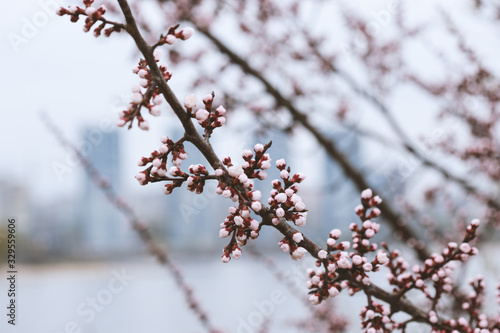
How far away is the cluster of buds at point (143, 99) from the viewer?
1.27m

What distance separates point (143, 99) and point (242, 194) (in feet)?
1.31

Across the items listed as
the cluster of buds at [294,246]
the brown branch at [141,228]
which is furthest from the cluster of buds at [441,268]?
the brown branch at [141,228]

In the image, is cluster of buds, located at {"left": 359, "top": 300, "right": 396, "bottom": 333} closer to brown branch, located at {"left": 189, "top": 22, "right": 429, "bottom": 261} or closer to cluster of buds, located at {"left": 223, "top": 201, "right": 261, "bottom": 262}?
cluster of buds, located at {"left": 223, "top": 201, "right": 261, "bottom": 262}

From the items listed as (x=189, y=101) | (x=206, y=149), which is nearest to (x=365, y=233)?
(x=206, y=149)

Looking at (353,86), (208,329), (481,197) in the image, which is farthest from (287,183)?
(481,197)

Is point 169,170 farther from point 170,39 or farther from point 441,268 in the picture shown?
point 441,268

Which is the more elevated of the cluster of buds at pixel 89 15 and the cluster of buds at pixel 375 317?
the cluster of buds at pixel 89 15

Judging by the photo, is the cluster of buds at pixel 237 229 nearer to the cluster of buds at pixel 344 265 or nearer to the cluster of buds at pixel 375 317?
the cluster of buds at pixel 344 265

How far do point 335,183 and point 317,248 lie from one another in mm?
2713

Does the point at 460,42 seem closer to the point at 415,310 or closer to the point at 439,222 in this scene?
the point at 439,222

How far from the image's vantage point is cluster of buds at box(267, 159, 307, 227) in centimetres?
145

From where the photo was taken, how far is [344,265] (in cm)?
149

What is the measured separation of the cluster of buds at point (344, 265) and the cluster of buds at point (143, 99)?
684 millimetres

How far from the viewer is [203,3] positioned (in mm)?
4398
